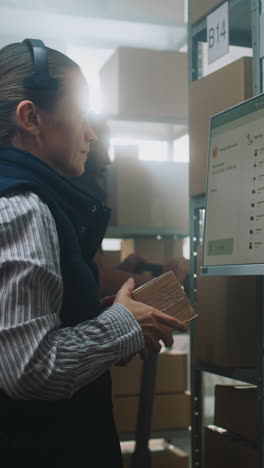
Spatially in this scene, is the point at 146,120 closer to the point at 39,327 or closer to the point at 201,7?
the point at 201,7

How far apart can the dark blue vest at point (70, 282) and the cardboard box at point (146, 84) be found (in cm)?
196

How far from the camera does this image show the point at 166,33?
3.18m

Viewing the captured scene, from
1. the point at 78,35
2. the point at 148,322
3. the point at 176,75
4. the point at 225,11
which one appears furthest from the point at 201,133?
the point at 78,35

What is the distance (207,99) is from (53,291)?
1141 millimetres

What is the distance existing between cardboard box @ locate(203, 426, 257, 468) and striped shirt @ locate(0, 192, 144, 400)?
2.58ft

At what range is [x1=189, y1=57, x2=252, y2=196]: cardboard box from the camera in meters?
1.74

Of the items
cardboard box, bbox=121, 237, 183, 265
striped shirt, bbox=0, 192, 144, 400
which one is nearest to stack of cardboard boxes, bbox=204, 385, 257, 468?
striped shirt, bbox=0, 192, 144, 400

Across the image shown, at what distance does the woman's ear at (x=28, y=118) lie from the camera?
1.09 meters

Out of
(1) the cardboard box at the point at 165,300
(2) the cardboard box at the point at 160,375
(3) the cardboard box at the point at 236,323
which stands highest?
(1) the cardboard box at the point at 165,300

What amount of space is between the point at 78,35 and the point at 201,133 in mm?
1513

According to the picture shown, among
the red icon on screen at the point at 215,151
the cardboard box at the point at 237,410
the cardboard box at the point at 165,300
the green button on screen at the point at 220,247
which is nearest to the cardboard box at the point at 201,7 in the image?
the red icon on screen at the point at 215,151

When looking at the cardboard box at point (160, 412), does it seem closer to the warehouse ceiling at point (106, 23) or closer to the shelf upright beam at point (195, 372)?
the shelf upright beam at point (195, 372)

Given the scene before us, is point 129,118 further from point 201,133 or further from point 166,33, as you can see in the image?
point 201,133

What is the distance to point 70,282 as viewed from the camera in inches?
41.2
